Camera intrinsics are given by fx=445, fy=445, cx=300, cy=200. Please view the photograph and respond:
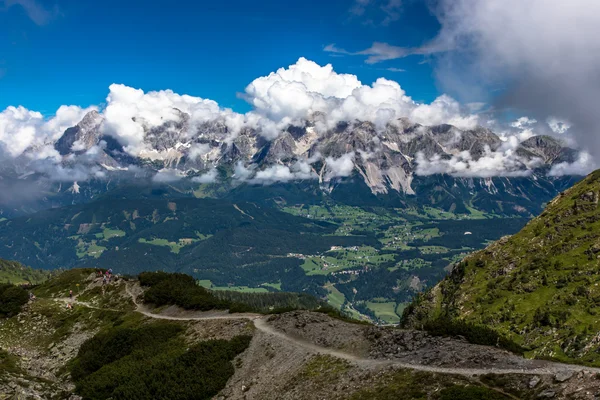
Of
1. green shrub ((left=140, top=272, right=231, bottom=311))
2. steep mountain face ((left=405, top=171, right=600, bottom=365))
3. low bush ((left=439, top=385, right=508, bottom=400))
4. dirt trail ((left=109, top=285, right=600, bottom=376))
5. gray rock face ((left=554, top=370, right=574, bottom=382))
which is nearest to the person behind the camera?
gray rock face ((left=554, top=370, right=574, bottom=382))

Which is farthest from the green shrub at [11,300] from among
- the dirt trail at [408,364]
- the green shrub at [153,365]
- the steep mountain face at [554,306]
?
the steep mountain face at [554,306]

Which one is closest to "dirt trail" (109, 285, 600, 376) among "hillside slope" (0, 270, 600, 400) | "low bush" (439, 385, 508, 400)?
"hillside slope" (0, 270, 600, 400)

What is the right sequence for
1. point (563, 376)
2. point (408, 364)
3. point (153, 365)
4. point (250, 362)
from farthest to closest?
point (153, 365) → point (250, 362) → point (408, 364) → point (563, 376)

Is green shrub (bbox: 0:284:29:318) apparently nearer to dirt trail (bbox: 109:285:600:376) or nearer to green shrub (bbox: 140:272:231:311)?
green shrub (bbox: 140:272:231:311)

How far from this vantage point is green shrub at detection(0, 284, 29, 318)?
443 feet

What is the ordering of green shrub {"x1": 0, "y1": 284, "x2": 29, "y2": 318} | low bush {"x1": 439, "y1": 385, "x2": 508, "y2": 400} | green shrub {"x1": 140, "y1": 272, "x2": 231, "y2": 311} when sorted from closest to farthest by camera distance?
low bush {"x1": 439, "y1": 385, "x2": 508, "y2": 400}, green shrub {"x1": 140, "y1": 272, "x2": 231, "y2": 311}, green shrub {"x1": 0, "y1": 284, "x2": 29, "y2": 318}

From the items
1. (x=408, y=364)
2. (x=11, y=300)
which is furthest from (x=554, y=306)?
(x=11, y=300)

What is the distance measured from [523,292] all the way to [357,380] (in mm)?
154197

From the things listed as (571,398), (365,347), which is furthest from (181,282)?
(571,398)

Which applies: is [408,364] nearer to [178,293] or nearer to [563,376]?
[563,376]

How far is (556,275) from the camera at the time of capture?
184375mm

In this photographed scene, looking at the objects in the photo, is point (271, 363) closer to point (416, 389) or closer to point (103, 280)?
A: point (416, 389)

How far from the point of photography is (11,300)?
458 feet

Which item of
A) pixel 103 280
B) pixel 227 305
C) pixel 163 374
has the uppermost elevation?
pixel 103 280
